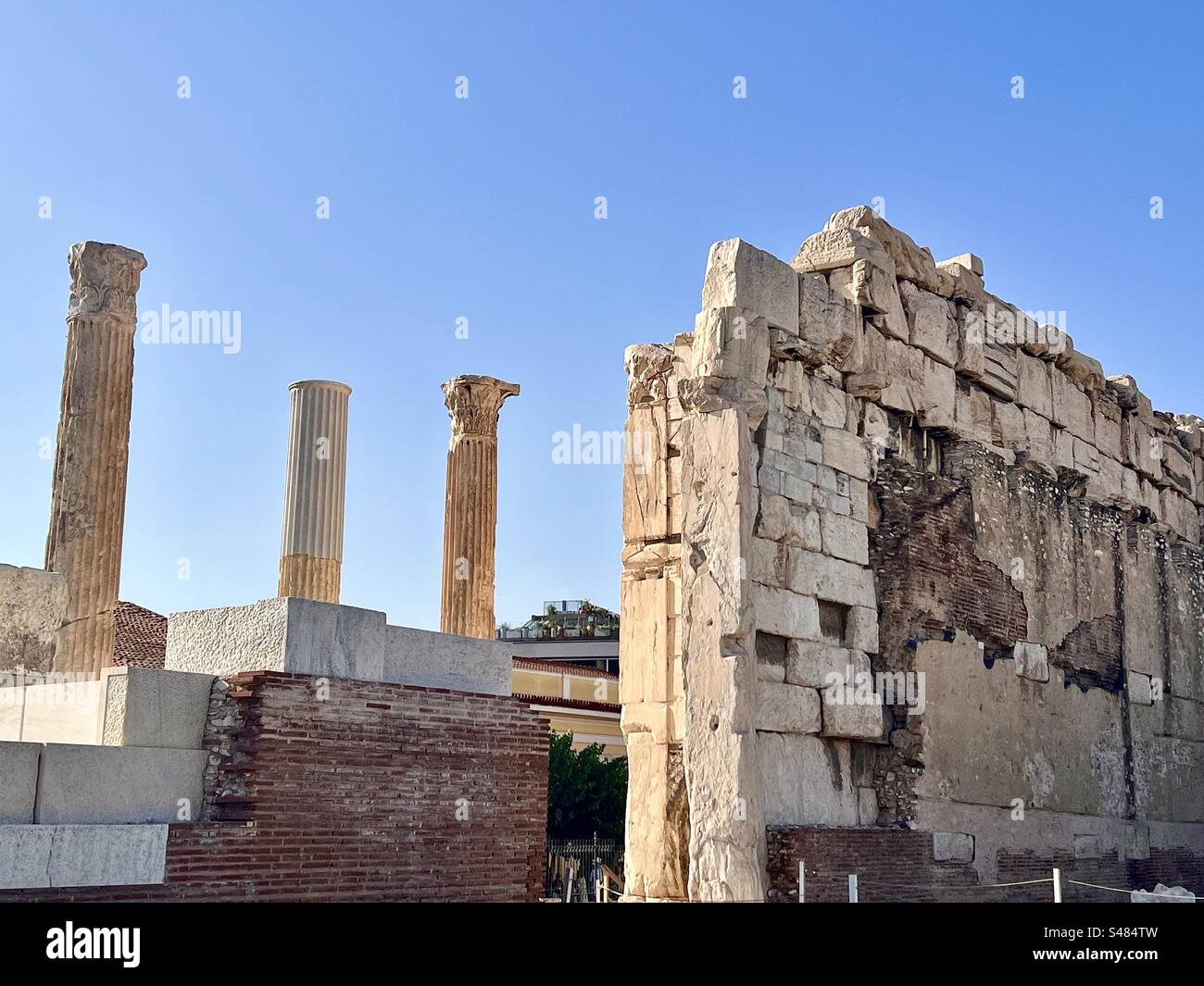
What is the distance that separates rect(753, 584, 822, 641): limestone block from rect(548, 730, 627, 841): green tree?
56.5ft

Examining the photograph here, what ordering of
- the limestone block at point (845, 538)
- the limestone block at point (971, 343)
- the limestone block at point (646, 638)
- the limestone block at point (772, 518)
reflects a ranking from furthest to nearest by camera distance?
the limestone block at point (971, 343)
the limestone block at point (646, 638)
the limestone block at point (845, 538)
the limestone block at point (772, 518)

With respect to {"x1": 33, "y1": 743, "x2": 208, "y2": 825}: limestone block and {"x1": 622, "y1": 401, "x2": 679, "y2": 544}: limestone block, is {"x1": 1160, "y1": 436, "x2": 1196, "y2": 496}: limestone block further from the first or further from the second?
{"x1": 33, "y1": 743, "x2": 208, "y2": 825}: limestone block

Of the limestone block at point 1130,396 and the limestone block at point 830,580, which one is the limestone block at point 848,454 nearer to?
the limestone block at point 830,580

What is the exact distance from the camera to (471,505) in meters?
20.0

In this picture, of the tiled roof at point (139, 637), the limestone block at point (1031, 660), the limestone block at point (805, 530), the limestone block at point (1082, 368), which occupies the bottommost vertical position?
Result: the limestone block at point (1031, 660)

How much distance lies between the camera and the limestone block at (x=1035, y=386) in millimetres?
13438

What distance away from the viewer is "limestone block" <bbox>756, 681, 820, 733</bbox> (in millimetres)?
9891

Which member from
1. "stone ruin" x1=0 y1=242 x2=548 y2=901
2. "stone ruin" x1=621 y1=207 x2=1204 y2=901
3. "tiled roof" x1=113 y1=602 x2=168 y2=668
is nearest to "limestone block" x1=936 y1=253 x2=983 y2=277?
"stone ruin" x1=621 y1=207 x2=1204 y2=901

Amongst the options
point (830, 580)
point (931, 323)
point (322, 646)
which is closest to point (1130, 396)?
point (931, 323)

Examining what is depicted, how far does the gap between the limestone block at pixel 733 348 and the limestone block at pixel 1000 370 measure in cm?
329

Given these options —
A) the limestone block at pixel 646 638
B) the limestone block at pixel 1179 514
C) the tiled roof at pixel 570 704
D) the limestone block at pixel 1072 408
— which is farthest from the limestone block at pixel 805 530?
the tiled roof at pixel 570 704

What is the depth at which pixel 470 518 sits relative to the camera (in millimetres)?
19922

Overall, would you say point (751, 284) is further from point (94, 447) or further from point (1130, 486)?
point (94, 447)

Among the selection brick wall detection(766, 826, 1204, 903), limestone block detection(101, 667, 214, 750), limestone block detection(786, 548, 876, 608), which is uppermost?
limestone block detection(786, 548, 876, 608)
